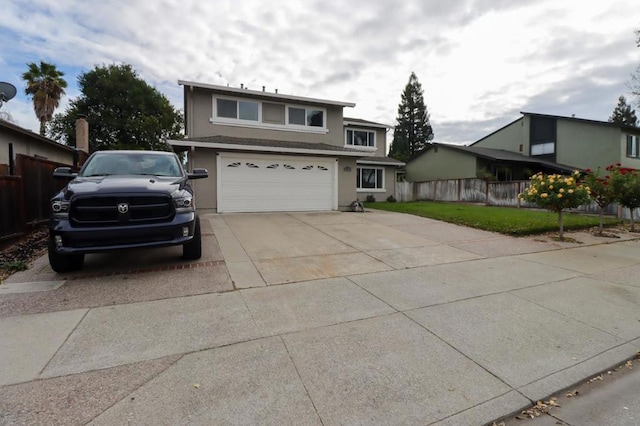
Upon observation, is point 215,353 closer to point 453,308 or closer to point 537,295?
point 453,308

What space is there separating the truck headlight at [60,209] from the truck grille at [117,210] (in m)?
0.10

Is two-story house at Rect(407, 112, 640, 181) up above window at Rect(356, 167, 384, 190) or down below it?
above

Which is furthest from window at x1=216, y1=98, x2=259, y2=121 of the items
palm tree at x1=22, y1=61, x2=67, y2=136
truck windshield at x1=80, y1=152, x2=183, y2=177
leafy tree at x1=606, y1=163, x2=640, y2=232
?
palm tree at x1=22, y1=61, x2=67, y2=136

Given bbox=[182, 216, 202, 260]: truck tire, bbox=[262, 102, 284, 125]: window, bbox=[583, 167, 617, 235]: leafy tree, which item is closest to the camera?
bbox=[182, 216, 202, 260]: truck tire

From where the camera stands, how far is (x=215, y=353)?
2.90 meters

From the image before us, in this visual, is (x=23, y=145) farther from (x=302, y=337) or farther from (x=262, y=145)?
(x=302, y=337)

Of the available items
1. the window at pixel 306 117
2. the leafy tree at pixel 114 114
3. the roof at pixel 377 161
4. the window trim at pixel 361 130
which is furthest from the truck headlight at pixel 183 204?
the leafy tree at pixel 114 114

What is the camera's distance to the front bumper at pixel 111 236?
4.56m

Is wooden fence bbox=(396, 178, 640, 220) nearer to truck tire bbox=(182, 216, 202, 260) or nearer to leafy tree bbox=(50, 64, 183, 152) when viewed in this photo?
truck tire bbox=(182, 216, 202, 260)

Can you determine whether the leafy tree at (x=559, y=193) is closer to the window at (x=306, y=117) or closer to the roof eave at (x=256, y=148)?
the roof eave at (x=256, y=148)

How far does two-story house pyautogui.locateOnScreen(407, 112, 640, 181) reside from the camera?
875 inches

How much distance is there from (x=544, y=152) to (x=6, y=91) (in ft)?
104

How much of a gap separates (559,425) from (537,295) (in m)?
2.80

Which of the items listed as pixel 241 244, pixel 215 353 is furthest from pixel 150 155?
pixel 215 353
